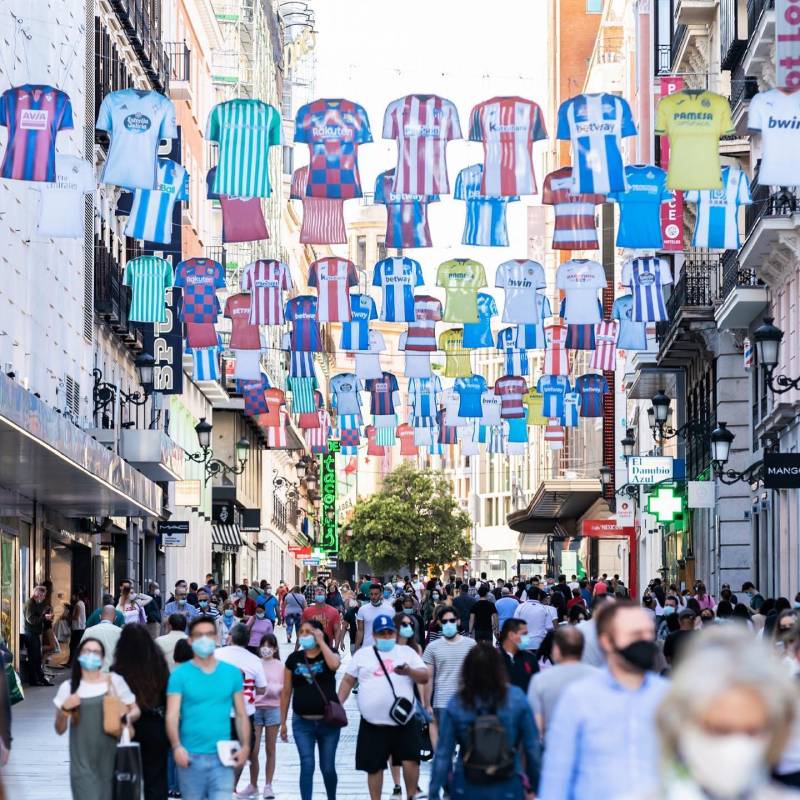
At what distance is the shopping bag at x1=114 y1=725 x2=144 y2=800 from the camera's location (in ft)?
37.8

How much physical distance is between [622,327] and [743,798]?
3138 centimetres

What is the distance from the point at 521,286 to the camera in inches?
1345

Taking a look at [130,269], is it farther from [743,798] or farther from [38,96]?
Answer: [743,798]

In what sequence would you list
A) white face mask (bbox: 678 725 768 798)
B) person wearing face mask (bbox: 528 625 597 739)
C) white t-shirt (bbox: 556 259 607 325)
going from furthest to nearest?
1. white t-shirt (bbox: 556 259 607 325)
2. person wearing face mask (bbox: 528 625 597 739)
3. white face mask (bbox: 678 725 768 798)

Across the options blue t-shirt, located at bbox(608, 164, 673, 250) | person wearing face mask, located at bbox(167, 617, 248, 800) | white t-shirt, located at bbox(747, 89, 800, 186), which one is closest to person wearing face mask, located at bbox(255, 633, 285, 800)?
person wearing face mask, located at bbox(167, 617, 248, 800)

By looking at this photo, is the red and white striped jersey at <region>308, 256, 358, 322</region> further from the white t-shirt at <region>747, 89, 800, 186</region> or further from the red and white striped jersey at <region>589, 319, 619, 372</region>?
the white t-shirt at <region>747, 89, 800, 186</region>

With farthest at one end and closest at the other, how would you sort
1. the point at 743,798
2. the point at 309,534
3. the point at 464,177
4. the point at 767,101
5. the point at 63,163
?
the point at 309,534
the point at 464,177
the point at 63,163
the point at 767,101
the point at 743,798

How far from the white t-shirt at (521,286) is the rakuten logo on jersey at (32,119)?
471 inches

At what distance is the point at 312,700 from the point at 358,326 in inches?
888

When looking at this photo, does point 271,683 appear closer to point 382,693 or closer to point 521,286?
point 382,693

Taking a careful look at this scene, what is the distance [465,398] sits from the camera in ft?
150

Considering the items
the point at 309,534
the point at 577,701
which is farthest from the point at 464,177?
the point at 309,534

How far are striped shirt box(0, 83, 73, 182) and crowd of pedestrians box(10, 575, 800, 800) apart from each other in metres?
5.18

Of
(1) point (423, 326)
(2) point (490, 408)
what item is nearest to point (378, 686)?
(1) point (423, 326)
